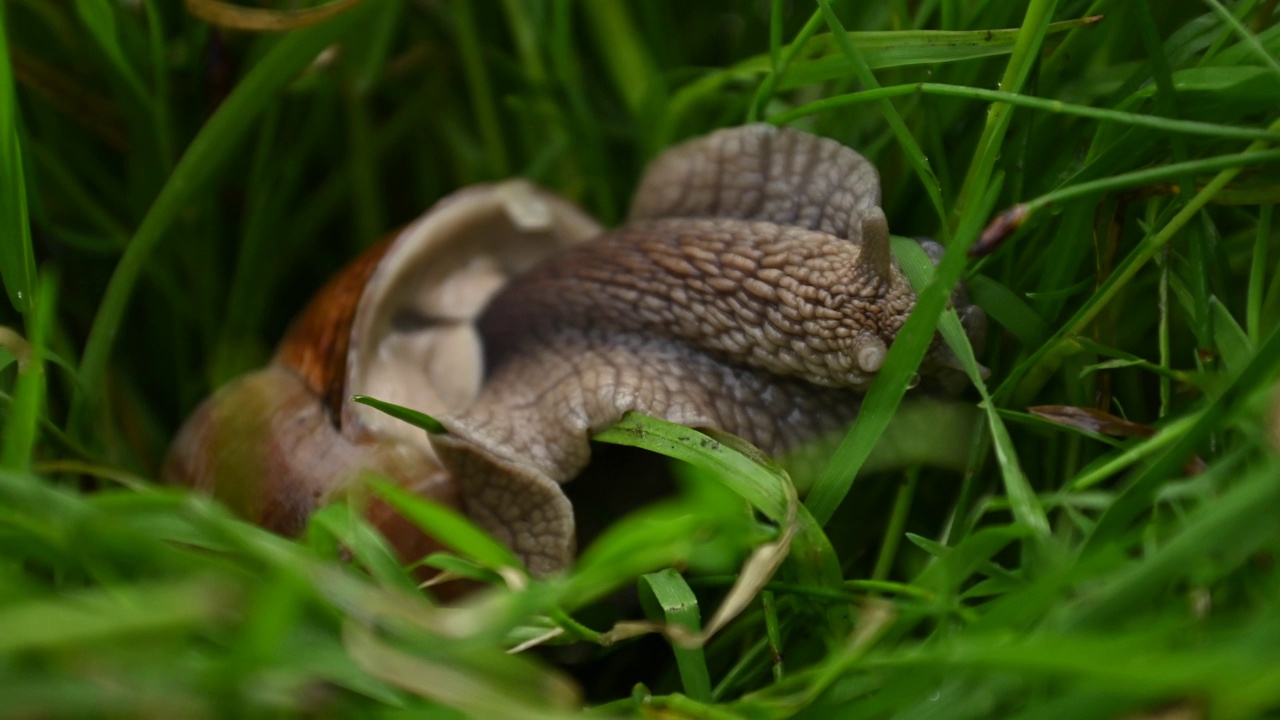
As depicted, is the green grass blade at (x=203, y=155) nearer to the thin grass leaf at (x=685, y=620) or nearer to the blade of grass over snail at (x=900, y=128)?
the blade of grass over snail at (x=900, y=128)

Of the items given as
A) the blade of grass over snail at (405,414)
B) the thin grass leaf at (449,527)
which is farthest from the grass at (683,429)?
the blade of grass over snail at (405,414)

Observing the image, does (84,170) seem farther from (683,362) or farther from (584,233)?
(683,362)

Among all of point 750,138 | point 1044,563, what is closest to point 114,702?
point 1044,563

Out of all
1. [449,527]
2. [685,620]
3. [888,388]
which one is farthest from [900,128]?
[449,527]

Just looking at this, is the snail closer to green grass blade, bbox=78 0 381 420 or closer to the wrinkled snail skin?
the wrinkled snail skin

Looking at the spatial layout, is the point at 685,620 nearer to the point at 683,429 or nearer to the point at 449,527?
the point at 683,429

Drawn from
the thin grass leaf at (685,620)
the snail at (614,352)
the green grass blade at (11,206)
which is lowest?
the thin grass leaf at (685,620)

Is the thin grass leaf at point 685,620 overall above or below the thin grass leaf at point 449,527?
below

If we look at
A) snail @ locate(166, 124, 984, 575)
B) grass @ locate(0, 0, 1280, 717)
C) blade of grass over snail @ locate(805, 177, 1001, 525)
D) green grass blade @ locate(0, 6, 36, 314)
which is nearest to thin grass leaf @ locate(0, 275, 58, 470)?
grass @ locate(0, 0, 1280, 717)

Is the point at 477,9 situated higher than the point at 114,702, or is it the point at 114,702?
the point at 477,9
